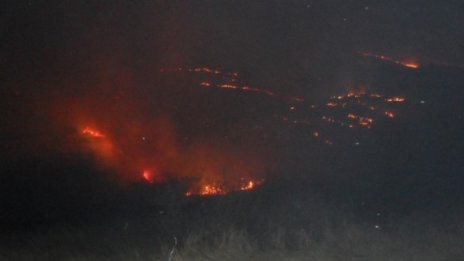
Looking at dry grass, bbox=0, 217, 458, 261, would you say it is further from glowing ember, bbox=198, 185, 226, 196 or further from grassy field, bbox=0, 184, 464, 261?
glowing ember, bbox=198, 185, 226, 196

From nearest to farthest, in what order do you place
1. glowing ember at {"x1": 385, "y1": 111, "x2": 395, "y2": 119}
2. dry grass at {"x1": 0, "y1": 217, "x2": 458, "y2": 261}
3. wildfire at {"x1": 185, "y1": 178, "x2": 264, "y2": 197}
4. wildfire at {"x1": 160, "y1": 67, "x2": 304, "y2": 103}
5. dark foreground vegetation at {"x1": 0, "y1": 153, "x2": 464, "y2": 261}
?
dry grass at {"x1": 0, "y1": 217, "x2": 458, "y2": 261} < dark foreground vegetation at {"x1": 0, "y1": 153, "x2": 464, "y2": 261} < wildfire at {"x1": 185, "y1": 178, "x2": 264, "y2": 197} < wildfire at {"x1": 160, "y1": 67, "x2": 304, "y2": 103} < glowing ember at {"x1": 385, "y1": 111, "x2": 395, "y2": 119}

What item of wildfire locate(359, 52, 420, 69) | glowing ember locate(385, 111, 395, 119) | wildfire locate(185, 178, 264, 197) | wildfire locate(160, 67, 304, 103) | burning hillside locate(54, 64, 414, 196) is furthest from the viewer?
wildfire locate(359, 52, 420, 69)

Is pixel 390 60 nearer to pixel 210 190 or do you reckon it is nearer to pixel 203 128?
pixel 203 128

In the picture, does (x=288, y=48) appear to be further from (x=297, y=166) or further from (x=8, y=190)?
(x=8, y=190)


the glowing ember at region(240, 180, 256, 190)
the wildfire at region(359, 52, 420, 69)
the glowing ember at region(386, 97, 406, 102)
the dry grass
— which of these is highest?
the wildfire at region(359, 52, 420, 69)

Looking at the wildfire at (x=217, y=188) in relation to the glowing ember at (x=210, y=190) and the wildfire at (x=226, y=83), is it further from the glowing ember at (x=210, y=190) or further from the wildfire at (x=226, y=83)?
the wildfire at (x=226, y=83)

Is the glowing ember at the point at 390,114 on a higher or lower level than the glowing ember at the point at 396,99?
lower

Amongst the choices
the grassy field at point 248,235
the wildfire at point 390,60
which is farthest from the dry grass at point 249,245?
the wildfire at point 390,60

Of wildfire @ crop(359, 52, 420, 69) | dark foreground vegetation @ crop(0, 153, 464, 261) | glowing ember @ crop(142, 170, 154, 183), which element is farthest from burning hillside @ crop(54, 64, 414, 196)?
Answer: wildfire @ crop(359, 52, 420, 69)

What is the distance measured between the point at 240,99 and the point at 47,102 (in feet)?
8.47

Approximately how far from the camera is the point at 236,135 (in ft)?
17.3

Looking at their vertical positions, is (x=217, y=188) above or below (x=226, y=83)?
below

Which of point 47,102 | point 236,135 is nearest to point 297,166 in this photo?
point 236,135

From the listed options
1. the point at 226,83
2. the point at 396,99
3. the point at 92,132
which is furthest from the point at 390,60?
the point at 92,132
